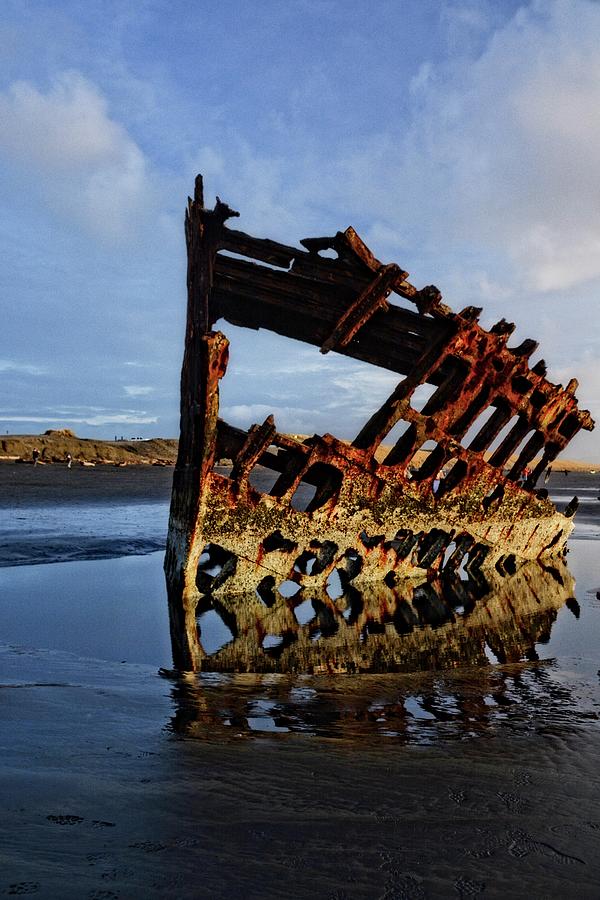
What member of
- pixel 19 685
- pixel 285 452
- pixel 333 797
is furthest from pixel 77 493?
pixel 333 797

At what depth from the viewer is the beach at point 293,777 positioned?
2.26 metres

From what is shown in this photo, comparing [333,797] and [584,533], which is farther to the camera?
[584,533]

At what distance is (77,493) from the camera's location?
31.9 meters

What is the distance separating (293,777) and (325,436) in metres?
6.51

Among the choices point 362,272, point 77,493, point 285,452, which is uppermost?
point 362,272

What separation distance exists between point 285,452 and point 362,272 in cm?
277

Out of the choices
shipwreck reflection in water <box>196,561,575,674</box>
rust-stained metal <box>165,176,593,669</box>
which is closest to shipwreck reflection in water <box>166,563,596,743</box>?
shipwreck reflection in water <box>196,561,575,674</box>

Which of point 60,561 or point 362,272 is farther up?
point 362,272

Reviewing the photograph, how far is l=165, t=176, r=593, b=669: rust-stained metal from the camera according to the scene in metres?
8.87

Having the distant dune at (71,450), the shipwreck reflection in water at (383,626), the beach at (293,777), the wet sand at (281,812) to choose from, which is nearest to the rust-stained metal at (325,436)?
the shipwreck reflection in water at (383,626)

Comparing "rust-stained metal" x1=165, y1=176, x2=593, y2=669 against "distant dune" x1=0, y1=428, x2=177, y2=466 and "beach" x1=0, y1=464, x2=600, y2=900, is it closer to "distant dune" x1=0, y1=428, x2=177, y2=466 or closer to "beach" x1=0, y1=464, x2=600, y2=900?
"beach" x1=0, y1=464, x2=600, y2=900

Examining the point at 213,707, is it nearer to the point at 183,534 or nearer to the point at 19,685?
the point at 19,685

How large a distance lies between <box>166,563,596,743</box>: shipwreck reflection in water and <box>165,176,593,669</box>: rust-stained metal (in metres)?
0.74

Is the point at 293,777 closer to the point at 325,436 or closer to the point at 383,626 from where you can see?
the point at 383,626
